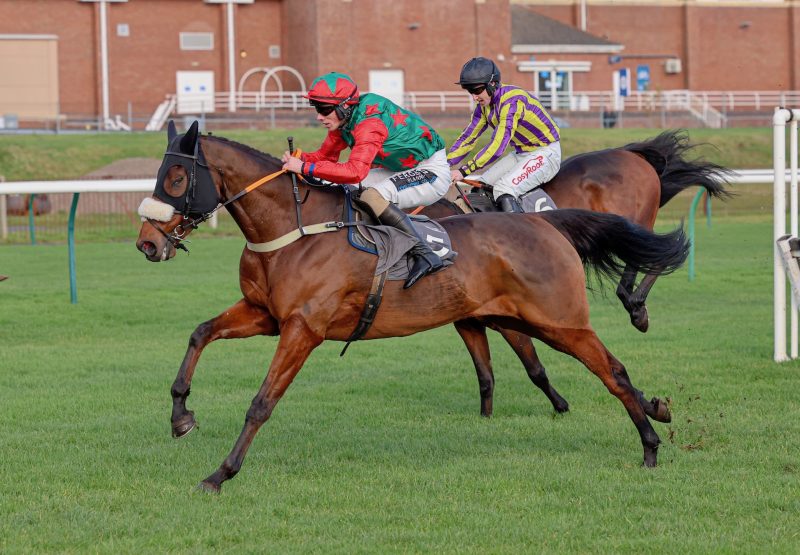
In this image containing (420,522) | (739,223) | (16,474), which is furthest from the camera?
(739,223)

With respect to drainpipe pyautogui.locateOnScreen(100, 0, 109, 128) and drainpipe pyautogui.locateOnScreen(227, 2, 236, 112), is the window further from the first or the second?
drainpipe pyautogui.locateOnScreen(100, 0, 109, 128)

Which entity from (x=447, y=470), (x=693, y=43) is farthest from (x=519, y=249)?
(x=693, y=43)

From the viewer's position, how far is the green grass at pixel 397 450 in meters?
5.12

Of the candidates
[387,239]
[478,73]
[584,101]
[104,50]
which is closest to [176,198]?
[387,239]

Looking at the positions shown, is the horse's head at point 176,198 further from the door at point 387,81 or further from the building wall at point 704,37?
the building wall at point 704,37

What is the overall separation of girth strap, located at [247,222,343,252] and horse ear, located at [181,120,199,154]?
60 centimetres

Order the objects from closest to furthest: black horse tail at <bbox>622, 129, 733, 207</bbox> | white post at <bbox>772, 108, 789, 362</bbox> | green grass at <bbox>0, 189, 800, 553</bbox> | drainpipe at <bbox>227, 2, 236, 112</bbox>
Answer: green grass at <bbox>0, 189, 800, 553</bbox>, white post at <bbox>772, 108, 789, 362</bbox>, black horse tail at <bbox>622, 129, 733, 207</bbox>, drainpipe at <bbox>227, 2, 236, 112</bbox>

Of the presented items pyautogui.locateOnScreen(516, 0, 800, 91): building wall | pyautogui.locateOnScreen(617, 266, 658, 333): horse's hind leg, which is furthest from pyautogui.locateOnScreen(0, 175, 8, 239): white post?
pyautogui.locateOnScreen(516, 0, 800, 91): building wall

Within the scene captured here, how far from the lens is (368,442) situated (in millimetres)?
6988

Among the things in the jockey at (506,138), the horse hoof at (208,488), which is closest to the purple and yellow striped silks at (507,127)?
the jockey at (506,138)

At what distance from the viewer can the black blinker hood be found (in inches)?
237

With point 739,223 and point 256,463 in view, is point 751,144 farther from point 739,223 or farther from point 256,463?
point 256,463

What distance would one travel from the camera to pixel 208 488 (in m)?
5.77

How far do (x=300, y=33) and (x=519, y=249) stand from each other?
41.8m
